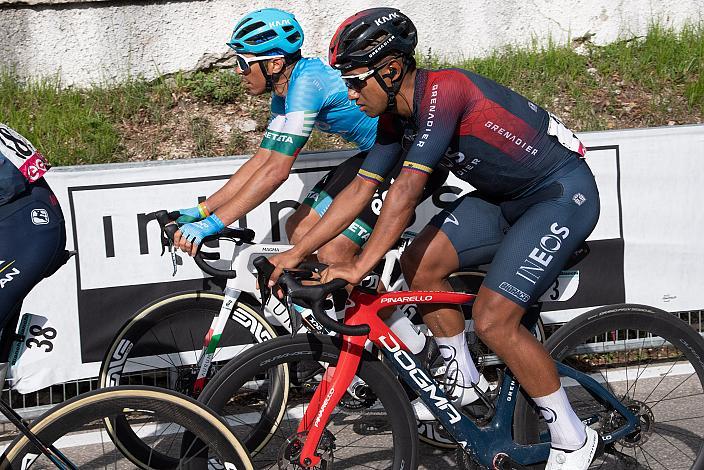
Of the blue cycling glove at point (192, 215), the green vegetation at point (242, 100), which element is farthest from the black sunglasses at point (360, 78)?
the green vegetation at point (242, 100)

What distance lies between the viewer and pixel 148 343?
17.0 ft

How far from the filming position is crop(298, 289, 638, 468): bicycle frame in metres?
3.97

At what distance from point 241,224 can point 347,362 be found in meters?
2.04

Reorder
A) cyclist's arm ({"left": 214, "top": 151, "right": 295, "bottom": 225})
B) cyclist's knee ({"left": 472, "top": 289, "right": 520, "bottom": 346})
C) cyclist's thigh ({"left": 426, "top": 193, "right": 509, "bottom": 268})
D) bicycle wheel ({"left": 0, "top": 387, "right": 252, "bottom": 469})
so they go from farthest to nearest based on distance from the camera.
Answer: cyclist's arm ({"left": 214, "top": 151, "right": 295, "bottom": 225}) → cyclist's thigh ({"left": 426, "top": 193, "right": 509, "bottom": 268}) → cyclist's knee ({"left": 472, "top": 289, "right": 520, "bottom": 346}) → bicycle wheel ({"left": 0, "top": 387, "right": 252, "bottom": 469})

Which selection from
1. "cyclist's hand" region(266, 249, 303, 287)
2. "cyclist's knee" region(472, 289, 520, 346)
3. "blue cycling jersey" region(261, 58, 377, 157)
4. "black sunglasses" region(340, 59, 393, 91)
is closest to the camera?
"cyclist's hand" region(266, 249, 303, 287)

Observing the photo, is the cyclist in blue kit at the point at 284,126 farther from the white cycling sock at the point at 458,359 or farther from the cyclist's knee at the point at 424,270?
the white cycling sock at the point at 458,359

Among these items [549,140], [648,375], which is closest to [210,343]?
[549,140]

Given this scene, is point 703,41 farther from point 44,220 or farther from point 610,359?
point 44,220

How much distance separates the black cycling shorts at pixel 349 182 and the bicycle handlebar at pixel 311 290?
1.20 m

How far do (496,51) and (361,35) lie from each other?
5160mm

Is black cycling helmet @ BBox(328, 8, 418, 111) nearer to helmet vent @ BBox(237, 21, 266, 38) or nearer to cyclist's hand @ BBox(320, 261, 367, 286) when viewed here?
cyclist's hand @ BBox(320, 261, 367, 286)

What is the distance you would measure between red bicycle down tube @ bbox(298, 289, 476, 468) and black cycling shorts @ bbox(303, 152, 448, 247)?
937 mm

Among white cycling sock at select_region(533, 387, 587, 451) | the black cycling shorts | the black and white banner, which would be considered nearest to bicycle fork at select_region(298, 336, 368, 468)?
white cycling sock at select_region(533, 387, 587, 451)

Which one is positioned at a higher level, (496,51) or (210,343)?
(496,51)
